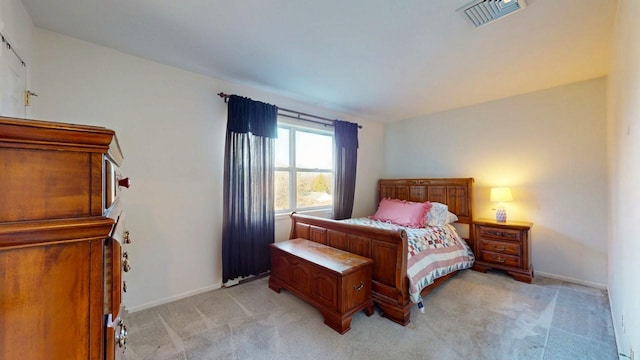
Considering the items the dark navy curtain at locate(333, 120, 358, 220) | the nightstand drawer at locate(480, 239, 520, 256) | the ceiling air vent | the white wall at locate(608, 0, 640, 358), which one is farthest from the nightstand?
the ceiling air vent

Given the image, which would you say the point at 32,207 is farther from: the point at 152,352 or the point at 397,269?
the point at 397,269

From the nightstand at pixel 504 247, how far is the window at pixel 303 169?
2.14m

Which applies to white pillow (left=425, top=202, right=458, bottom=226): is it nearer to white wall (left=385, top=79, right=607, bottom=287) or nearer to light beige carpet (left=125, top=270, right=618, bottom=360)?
white wall (left=385, top=79, right=607, bottom=287)

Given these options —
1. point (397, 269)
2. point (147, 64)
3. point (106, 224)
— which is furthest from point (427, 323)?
point (147, 64)

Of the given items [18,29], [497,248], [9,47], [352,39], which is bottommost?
[497,248]

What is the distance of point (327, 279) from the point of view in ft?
7.23

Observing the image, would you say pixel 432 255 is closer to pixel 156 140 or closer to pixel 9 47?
pixel 156 140

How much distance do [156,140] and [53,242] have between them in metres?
2.29

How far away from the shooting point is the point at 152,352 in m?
1.83

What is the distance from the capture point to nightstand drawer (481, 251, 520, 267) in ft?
10.2

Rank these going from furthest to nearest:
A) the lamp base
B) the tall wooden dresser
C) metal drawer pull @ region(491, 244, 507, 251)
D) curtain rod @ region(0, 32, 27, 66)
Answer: the lamp base
metal drawer pull @ region(491, 244, 507, 251)
curtain rod @ region(0, 32, 27, 66)
the tall wooden dresser

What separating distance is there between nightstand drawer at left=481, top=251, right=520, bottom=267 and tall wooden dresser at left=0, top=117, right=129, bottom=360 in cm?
384

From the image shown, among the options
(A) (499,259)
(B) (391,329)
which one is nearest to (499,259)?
(A) (499,259)

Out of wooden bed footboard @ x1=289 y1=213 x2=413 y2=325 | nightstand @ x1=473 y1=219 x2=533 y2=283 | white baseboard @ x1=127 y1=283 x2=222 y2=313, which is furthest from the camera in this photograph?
nightstand @ x1=473 y1=219 x2=533 y2=283
